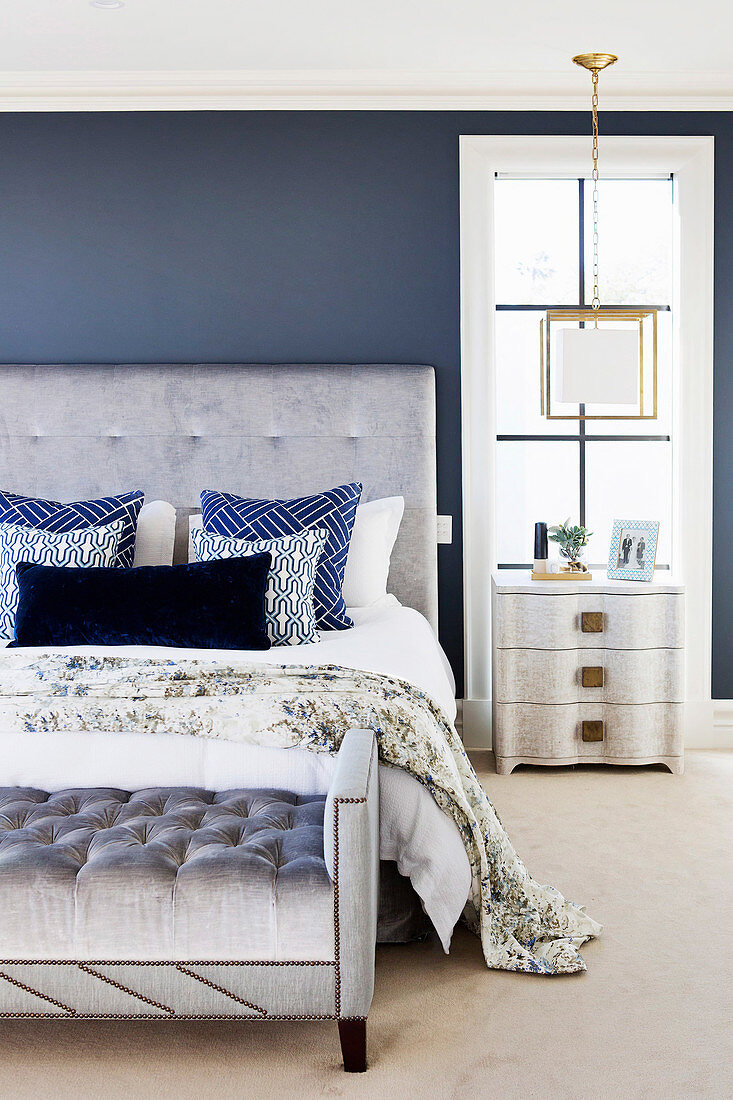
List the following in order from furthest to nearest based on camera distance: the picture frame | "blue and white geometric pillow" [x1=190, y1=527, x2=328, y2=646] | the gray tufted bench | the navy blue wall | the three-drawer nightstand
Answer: the navy blue wall, the picture frame, the three-drawer nightstand, "blue and white geometric pillow" [x1=190, y1=527, x2=328, y2=646], the gray tufted bench

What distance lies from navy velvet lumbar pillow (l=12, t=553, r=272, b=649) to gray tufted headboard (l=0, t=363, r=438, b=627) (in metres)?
0.96

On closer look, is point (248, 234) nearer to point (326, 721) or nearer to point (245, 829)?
point (326, 721)

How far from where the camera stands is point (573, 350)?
12.1 feet

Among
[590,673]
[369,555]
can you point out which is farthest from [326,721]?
[590,673]

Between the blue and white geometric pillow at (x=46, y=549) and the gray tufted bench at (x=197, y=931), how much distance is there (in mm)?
1437

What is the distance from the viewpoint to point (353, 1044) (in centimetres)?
Result: 183

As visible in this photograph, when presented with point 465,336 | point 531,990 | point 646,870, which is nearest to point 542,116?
point 465,336

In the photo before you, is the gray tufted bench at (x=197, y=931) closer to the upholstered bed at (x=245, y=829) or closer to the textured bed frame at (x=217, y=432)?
the upholstered bed at (x=245, y=829)

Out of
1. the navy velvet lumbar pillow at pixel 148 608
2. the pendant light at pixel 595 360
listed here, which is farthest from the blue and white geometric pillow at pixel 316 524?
the pendant light at pixel 595 360

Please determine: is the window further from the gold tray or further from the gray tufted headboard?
the gray tufted headboard

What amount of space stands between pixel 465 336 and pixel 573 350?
0.48 metres
